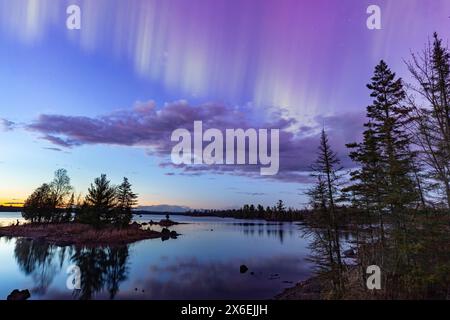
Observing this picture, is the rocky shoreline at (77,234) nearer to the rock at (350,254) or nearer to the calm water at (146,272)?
the calm water at (146,272)

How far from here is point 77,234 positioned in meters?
56.3

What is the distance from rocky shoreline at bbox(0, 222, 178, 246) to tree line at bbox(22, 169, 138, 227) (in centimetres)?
216

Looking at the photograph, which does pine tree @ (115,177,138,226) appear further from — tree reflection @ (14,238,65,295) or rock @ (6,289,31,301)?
rock @ (6,289,31,301)

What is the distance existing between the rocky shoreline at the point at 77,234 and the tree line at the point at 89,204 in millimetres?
2160

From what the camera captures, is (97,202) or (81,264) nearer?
(81,264)

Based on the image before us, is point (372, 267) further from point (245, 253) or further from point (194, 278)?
point (245, 253)

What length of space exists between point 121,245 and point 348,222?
43561mm

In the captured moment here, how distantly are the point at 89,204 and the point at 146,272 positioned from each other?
2927 cm

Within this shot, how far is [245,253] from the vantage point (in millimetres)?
51250

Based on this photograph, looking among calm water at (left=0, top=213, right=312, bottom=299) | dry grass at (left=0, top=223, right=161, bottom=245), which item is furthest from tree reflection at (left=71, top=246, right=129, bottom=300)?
dry grass at (left=0, top=223, right=161, bottom=245)

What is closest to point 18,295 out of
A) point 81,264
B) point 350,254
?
point 81,264

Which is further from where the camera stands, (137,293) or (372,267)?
(137,293)

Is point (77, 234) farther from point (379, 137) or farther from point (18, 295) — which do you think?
point (379, 137)

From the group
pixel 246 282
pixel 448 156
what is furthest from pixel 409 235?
pixel 246 282
